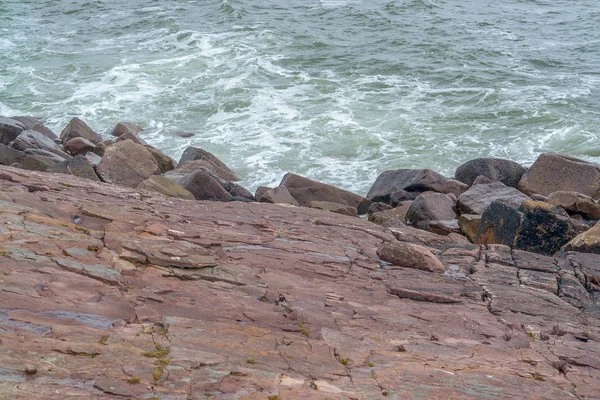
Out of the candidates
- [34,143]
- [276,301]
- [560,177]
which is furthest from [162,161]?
[276,301]

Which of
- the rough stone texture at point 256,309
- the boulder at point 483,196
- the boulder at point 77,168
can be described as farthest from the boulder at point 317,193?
the rough stone texture at point 256,309

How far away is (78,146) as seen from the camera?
19953 millimetres

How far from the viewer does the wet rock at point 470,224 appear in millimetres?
15188

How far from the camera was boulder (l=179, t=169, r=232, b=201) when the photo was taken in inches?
640

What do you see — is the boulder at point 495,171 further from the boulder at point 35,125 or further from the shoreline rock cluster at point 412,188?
the boulder at point 35,125

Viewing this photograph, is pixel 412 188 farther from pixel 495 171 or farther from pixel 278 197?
pixel 278 197

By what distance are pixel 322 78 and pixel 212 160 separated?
10.00 metres

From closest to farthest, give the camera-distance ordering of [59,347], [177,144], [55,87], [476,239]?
[59,347], [476,239], [177,144], [55,87]

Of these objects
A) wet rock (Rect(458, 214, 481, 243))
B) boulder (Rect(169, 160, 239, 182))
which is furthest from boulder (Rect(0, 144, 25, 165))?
wet rock (Rect(458, 214, 481, 243))

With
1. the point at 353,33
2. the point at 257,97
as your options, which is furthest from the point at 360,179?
the point at 353,33

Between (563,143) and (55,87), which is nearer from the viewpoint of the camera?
(563,143)

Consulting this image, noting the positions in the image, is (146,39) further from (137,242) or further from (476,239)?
(137,242)

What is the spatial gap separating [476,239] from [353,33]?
22.5 meters

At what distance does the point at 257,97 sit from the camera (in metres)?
26.8
